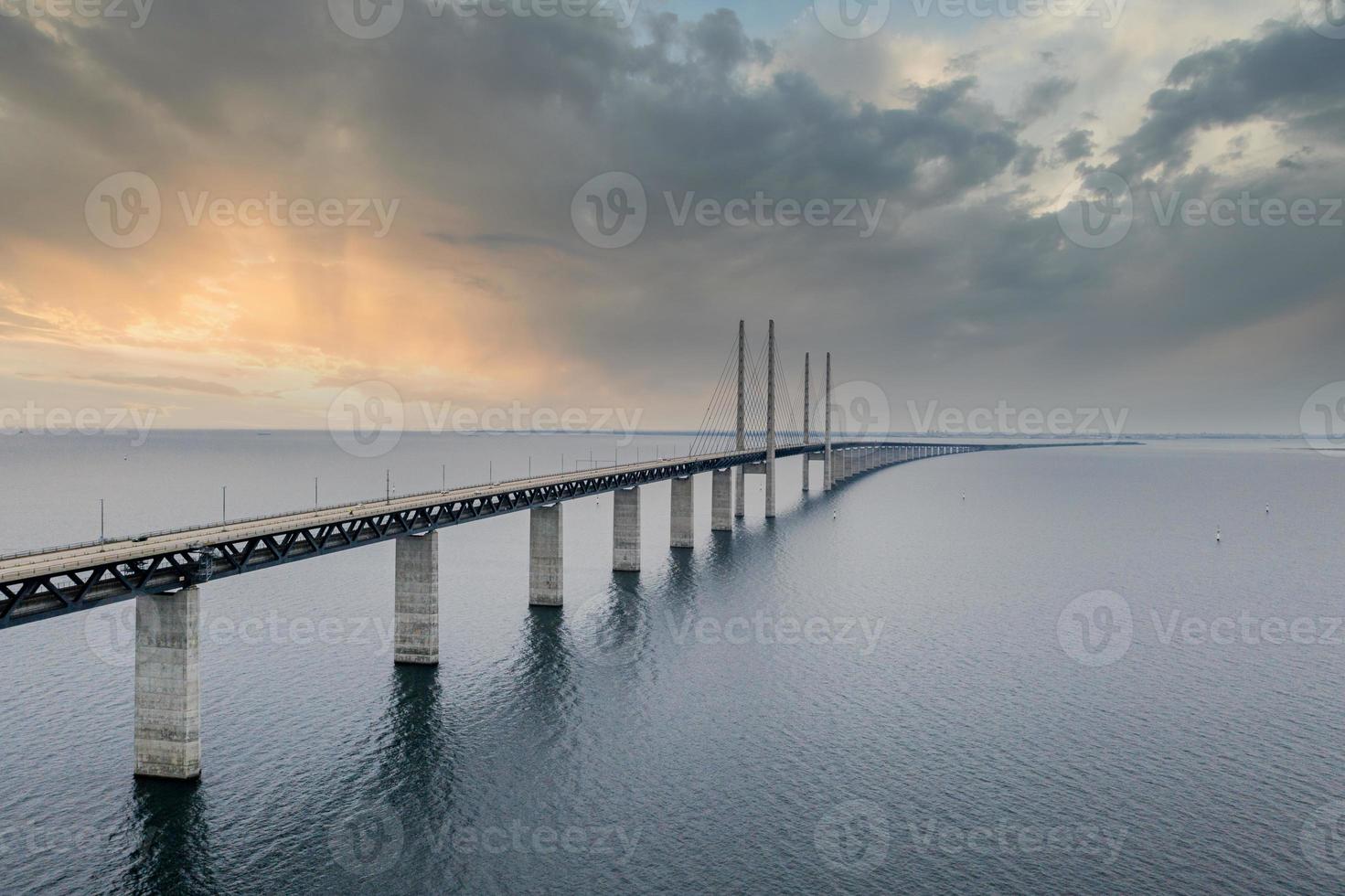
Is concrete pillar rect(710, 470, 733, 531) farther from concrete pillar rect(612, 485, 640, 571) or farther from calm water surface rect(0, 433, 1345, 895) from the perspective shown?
calm water surface rect(0, 433, 1345, 895)

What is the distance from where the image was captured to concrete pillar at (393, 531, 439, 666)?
5403cm

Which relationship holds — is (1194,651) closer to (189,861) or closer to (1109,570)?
(1109,570)

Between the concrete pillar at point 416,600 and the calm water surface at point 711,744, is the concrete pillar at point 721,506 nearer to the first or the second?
the calm water surface at point 711,744

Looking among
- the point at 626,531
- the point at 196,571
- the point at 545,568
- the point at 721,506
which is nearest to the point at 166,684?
the point at 196,571

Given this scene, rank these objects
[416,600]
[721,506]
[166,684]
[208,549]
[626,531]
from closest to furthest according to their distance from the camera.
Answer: [166,684]
[208,549]
[416,600]
[626,531]
[721,506]

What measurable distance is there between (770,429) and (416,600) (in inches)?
4208

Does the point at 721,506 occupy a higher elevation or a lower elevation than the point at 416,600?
lower

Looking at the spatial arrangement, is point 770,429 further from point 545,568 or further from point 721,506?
point 545,568

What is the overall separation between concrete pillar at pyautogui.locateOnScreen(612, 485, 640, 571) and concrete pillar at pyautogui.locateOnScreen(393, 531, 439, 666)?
37.9 m

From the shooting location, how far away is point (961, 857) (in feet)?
104

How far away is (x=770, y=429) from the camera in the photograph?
153 m

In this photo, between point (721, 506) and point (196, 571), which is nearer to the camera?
point (196, 571)

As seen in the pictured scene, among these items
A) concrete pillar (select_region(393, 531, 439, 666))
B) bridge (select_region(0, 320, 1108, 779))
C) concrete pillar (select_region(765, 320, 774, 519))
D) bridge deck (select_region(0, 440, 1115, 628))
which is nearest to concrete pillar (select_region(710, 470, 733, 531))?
concrete pillar (select_region(765, 320, 774, 519))

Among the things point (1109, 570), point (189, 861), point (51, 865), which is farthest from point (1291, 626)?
point (51, 865)
